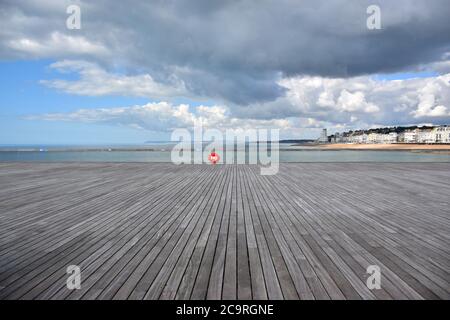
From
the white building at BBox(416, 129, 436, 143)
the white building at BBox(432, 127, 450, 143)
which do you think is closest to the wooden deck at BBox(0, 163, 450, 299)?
the white building at BBox(432, 127, 450, 143)

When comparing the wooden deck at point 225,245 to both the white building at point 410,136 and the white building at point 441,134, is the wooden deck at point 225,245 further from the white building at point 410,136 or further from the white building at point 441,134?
the white building at point 410,136

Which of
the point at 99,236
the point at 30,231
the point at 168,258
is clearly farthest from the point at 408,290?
the point at 30,231

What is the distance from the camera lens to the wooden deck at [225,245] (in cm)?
249

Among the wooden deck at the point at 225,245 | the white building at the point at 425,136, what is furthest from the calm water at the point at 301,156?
the white building at the point at 425,136

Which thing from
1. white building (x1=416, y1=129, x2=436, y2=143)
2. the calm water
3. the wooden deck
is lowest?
the wooden deck

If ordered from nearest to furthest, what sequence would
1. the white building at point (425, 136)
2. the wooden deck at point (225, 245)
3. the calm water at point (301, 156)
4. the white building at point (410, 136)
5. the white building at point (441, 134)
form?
the wooden deck at point (225, 245)
the calm water at point (301, 156)
the white building at point (441, 134)
the white building at point (425, 136)
the white building at point (410, 136)

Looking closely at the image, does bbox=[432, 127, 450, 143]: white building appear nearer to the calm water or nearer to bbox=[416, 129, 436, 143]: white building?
bbox=[416, 129, 436, 143]: white building

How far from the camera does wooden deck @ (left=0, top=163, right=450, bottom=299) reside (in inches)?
98.2

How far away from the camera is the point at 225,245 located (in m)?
3.51

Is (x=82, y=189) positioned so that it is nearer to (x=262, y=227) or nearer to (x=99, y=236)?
(x=99, y=236)

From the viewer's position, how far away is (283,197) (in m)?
6.53

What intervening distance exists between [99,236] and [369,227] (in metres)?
4.04

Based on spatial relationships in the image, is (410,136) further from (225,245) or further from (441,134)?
(225,245)

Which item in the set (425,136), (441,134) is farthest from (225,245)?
(425,136)
